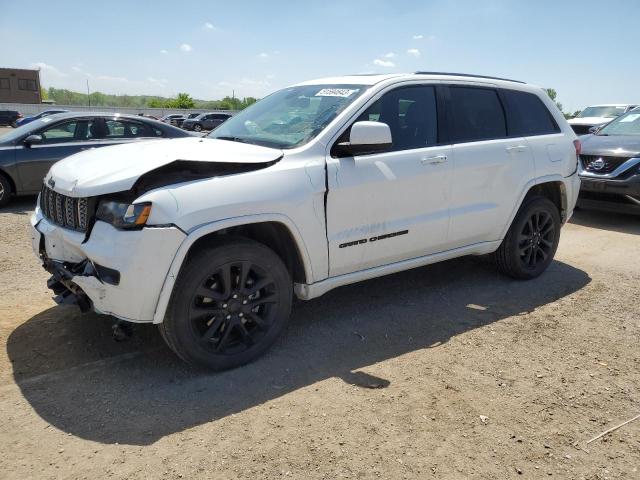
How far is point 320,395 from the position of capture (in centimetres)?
313

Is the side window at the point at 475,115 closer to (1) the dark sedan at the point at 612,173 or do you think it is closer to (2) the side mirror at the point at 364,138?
(2) the side mirror at the point at 364,138

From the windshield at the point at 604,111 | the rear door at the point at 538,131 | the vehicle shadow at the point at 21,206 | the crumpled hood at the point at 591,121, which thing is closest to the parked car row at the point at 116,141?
the vehicle shadow at the point at 21,206

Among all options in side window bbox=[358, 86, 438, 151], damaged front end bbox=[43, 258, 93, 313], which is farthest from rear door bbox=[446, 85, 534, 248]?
damaged front end bbox=[43, 258, 93, 313]

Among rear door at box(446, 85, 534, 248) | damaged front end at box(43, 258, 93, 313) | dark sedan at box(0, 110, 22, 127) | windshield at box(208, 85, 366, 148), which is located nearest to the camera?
damaged front end at box(43, 258, 93, 313)

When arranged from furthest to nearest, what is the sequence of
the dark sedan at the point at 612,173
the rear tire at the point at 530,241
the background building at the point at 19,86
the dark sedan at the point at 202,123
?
the background building at the point at 19,86 < the dark sedan at the point at 202,123 < the dark sedan at the point at 612,173 < the rear tire at the point at 530,241

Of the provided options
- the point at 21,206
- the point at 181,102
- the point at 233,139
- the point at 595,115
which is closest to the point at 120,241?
the point at 233,139

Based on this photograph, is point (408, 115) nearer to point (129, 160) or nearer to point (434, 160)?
point (434, 160)

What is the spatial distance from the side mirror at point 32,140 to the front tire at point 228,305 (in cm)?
619

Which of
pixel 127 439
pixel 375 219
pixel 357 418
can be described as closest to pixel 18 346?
pixel 127 439

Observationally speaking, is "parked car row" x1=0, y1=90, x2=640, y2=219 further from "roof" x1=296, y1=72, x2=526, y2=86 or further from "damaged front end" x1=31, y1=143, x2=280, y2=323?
"damaged front end" x1=31, y1=143, x2=280, y2=323

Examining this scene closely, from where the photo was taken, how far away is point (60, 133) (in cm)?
829

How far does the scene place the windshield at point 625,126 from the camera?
866 cm

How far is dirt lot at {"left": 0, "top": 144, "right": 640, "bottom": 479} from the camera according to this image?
2.56m

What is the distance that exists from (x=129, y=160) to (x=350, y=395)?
198 centimetres
